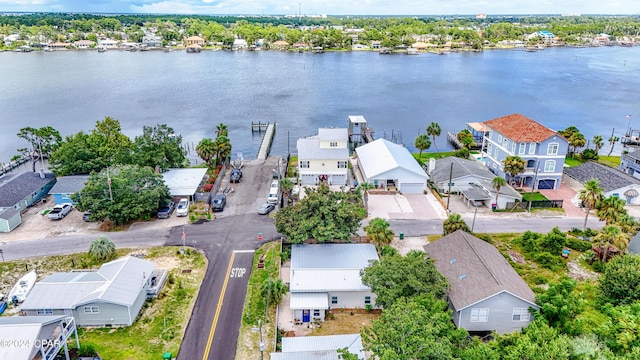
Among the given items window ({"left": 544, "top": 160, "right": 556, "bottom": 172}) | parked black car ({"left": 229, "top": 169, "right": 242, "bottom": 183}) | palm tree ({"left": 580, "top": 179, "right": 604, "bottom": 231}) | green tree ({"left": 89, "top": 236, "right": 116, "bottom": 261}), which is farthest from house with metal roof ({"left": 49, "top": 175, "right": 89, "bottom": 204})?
window ({"left": 544, "top": 160, "right": 556, "bottom": 172})

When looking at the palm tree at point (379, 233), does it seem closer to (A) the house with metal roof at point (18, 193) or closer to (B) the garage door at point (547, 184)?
(B) the garage door at point (547, 184)

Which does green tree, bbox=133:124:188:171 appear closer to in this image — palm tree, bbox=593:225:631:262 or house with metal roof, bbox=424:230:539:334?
house with metal roof, bbox=424:230:539:334

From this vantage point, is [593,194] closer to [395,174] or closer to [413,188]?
[413,188]

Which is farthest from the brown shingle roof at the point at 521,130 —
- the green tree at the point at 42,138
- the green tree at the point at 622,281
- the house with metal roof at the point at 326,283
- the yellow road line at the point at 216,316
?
the green tree at the point at 42,138

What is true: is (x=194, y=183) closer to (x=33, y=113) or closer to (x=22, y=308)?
(x=22, y=308)

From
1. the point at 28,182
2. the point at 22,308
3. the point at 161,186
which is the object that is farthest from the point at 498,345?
the point at 28,182

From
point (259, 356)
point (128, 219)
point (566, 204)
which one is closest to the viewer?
point (259, 356)
